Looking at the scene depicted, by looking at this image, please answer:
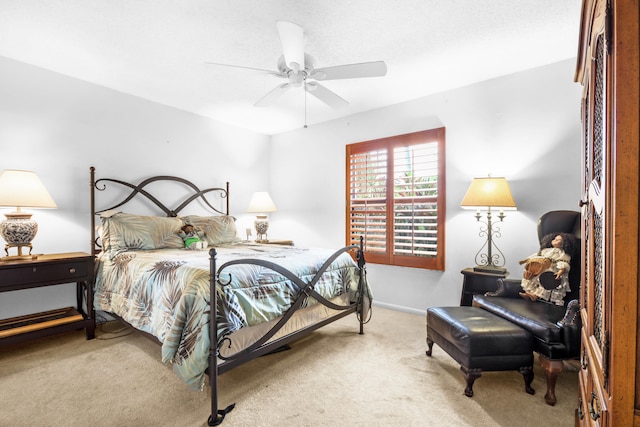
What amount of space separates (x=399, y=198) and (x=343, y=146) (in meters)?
1.16

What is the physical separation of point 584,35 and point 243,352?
237cm

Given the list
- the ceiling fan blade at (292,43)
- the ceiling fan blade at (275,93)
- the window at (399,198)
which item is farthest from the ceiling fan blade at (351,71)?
the window at (399,198)

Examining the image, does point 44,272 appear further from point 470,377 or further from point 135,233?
point 470,377

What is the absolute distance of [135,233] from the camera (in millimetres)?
3102

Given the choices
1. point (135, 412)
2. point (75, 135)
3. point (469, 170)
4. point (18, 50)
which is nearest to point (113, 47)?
point (18, 50)

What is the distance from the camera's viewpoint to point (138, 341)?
282 cm

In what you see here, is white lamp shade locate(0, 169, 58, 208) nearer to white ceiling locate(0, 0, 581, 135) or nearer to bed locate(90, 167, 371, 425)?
bed locate(90, 167, 371, 425)

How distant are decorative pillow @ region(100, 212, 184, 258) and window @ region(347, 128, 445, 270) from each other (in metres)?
2.28

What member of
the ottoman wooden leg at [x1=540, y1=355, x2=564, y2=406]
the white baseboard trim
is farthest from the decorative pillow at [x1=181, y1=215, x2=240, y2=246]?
the ottoman wooden leg at [x1=540, y1=355, x2=564, y2=406]

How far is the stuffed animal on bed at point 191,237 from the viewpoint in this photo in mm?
3340

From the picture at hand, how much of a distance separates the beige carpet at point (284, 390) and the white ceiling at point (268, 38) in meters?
2.59

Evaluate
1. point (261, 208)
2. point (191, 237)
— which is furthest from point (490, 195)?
point (191, 237)

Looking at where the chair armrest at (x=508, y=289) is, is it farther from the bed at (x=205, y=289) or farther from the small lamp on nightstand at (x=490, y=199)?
the bed at (x=205, y=289)

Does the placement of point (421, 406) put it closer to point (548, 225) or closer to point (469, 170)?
point (548, 225)
